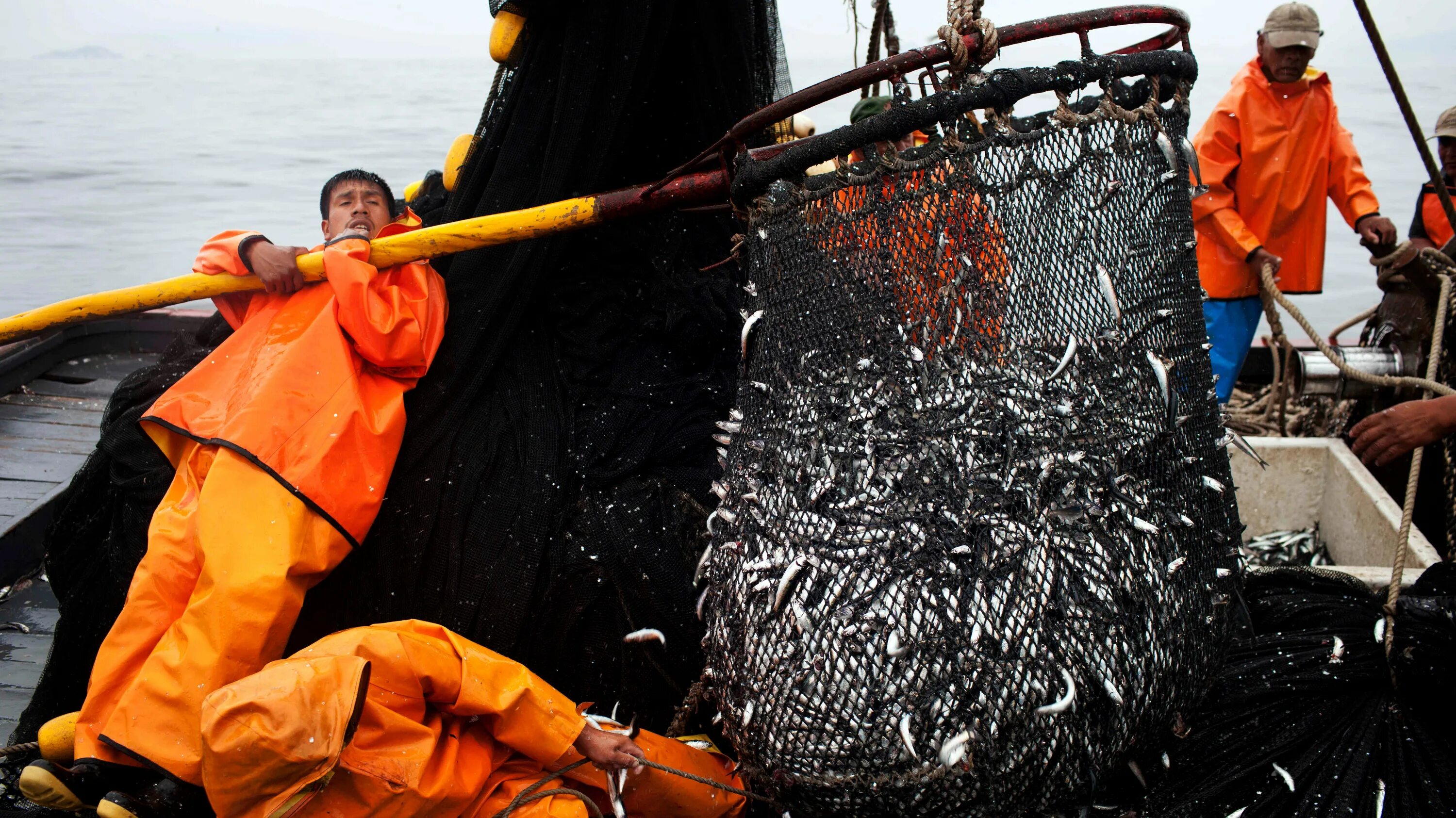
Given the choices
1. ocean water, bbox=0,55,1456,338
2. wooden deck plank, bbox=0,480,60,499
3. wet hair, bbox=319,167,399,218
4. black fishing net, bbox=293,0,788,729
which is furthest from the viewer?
ocean water, bbox=0,55,1456,338

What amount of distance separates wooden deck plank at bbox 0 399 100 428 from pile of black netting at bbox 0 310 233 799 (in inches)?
80.2

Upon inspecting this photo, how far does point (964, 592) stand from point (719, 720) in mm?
660

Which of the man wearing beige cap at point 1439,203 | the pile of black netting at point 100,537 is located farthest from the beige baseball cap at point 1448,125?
the pile of black netting at point 100,537

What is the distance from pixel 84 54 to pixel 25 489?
61.2 feet

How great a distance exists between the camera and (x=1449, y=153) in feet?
14.7

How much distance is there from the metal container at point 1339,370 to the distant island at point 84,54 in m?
20.1

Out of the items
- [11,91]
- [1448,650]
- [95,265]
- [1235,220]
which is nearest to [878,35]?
[1235,220]

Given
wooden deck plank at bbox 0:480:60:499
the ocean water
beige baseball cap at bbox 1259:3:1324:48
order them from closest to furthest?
wooden deck plank at bbox 0:480:60:499, beige baseball cap at bbox 1259:3:1324:48, the ocean water

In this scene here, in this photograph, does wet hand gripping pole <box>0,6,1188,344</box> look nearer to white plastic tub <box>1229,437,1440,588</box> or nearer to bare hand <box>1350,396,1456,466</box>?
bare hand <box>1350,396,1456,466</box>

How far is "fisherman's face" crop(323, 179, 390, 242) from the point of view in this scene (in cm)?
263

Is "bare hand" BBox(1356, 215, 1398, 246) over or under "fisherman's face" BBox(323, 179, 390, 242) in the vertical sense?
under

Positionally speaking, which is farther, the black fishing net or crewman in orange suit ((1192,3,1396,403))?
crewman in orange suit ((1192,3,1396,403))

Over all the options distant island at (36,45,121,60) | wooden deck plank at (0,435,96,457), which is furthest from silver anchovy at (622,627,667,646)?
distant island at (36,45,121,60)

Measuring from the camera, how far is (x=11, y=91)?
1528 cm
